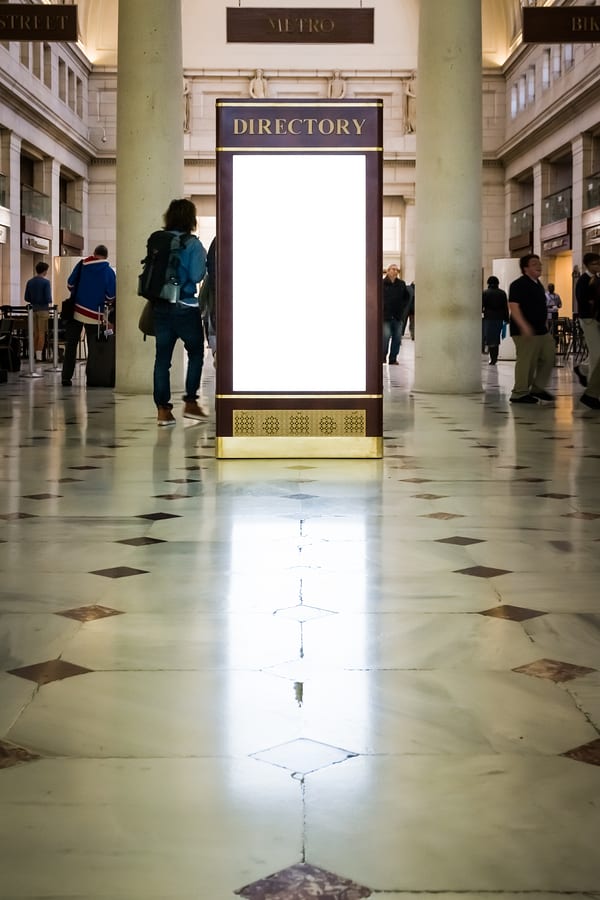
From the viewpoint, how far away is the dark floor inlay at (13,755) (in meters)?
2.56

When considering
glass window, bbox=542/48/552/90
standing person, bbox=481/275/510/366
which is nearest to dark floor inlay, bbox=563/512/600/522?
standing person, bbox=481/275/510/366

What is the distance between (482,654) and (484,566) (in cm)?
126

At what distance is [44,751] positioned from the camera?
2.63 metres

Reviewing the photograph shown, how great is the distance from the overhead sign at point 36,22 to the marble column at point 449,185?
4153 mm

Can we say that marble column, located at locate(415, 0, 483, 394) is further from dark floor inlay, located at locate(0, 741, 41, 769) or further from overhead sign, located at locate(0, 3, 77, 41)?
dark floor inlay, located at locate(0, 741, 41, 769)

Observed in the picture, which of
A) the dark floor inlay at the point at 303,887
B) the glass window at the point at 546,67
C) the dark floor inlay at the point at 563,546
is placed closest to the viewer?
the dark floor inlay at the point at 303,887

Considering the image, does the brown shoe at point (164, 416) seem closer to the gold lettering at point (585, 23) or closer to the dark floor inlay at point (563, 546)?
the dark floor inlay at point (563, 546)

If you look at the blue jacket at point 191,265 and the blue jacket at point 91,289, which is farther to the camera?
the blue jacket at point 91,289

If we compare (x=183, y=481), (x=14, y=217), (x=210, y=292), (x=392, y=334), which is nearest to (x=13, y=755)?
(x=183, y=481)

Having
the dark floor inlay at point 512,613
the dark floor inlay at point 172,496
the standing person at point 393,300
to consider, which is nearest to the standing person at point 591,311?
the dark floor inlay at point 172,496

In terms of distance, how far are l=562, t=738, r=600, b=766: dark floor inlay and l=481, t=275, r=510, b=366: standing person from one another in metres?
22.8

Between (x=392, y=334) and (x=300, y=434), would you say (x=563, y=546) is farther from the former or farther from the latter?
(x=392, y=334)

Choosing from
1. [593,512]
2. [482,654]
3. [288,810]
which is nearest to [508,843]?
[288,810]

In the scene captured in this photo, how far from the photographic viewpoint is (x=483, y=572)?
14.9 feet
